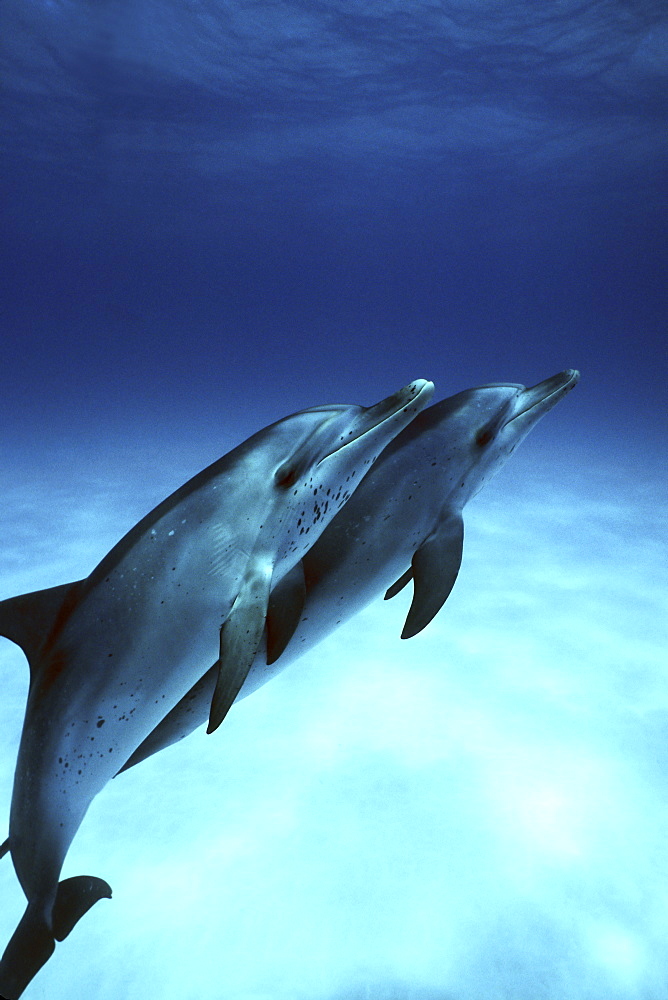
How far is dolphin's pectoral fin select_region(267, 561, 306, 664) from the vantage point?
2.59m

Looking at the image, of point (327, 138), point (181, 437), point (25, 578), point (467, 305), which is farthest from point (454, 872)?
point (467, 305)

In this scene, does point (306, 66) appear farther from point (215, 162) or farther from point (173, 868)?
point (173, 868)

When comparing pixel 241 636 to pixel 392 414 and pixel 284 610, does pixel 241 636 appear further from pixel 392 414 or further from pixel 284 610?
pixel 392 414

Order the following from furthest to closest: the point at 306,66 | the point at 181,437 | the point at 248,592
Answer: the point at 306,66, the point at 181,437, the point at 248,592

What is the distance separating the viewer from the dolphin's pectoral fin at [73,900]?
107 inches

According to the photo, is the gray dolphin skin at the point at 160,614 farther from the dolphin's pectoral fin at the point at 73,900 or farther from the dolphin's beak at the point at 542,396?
the dolphin's beak at the point at 542,396

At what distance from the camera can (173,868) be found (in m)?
4.17

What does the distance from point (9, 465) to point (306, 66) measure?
2385 cm

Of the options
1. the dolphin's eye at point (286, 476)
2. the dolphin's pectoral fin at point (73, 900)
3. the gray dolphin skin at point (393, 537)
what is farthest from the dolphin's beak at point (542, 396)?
the dolphin's pectoral fin at point (73, 900)

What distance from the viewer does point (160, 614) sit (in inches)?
93.9

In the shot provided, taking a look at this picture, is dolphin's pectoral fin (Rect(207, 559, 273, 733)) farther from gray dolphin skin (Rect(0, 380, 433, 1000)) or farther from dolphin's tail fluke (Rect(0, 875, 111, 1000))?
dolphin's tail fluke (Rect(0, 875, 111, 1000))

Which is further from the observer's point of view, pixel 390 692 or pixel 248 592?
pixel 390 692

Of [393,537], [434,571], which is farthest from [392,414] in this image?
[434,571]

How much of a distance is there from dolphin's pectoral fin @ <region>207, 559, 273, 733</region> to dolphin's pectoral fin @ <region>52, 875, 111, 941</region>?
1242 mm
